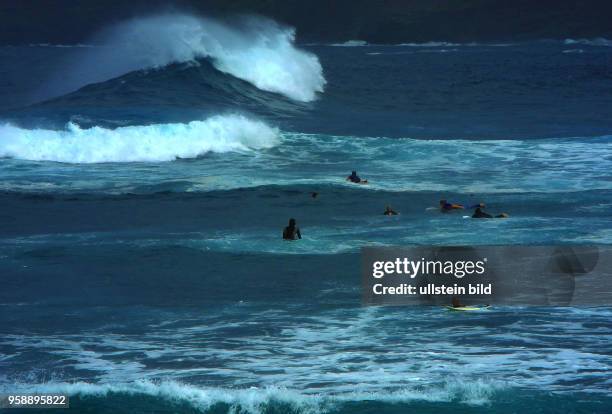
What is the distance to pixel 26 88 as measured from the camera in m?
66.0

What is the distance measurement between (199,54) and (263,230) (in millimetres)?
32482

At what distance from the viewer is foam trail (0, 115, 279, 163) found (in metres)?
38.7

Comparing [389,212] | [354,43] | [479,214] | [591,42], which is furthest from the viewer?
[354,43]

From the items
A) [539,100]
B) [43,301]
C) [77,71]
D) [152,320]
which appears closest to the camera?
[152,320]

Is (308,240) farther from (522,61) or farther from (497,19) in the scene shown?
(497,19)

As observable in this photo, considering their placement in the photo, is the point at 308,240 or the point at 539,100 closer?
the point at 308,240

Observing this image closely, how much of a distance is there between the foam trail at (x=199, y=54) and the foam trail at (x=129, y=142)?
14920 mm

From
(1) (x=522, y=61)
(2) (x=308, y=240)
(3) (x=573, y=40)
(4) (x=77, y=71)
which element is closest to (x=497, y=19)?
(3) (x=573, y=40)

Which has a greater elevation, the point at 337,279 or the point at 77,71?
the point at 77,71

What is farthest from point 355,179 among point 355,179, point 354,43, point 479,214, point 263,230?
point 354,43

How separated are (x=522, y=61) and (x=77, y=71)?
37.7 metres

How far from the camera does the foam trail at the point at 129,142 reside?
38656mm

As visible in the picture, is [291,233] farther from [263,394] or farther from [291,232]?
[263,394]

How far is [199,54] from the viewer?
57156 millimetres
